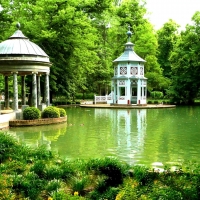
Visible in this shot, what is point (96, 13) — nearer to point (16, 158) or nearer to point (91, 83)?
point (91, 83)

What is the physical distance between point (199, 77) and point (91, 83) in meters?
13.9

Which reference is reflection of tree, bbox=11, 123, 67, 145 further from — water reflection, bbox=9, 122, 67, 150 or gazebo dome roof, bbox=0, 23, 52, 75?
gazebo dome roof, bbox=0, 23, 52, 75

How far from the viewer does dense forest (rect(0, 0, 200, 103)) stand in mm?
31859

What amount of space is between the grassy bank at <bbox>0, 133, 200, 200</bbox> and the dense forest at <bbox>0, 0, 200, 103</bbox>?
19.0 metres

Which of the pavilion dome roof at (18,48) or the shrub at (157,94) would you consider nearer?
the pavilion dome roof at (18,48)

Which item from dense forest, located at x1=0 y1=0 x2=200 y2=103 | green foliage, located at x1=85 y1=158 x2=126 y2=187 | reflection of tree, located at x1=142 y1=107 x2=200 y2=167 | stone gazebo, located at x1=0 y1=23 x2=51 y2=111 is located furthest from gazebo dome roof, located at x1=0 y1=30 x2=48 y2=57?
green foliage, located at x1=85 y1=158 x2=126 y2=187

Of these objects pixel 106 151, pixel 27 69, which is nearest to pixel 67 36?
pixel 27 69

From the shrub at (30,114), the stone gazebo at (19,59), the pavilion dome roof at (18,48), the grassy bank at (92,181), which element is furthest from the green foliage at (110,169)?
the pavilion dome roof at (18,48)

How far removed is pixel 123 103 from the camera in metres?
35.8

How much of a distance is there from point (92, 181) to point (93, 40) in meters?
29.1

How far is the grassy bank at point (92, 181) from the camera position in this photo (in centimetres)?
614

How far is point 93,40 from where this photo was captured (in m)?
35.3

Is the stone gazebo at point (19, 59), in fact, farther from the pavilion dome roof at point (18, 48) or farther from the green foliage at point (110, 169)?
the green foliage at point (110, 169)

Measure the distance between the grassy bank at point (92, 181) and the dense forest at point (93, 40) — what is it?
18971mm
